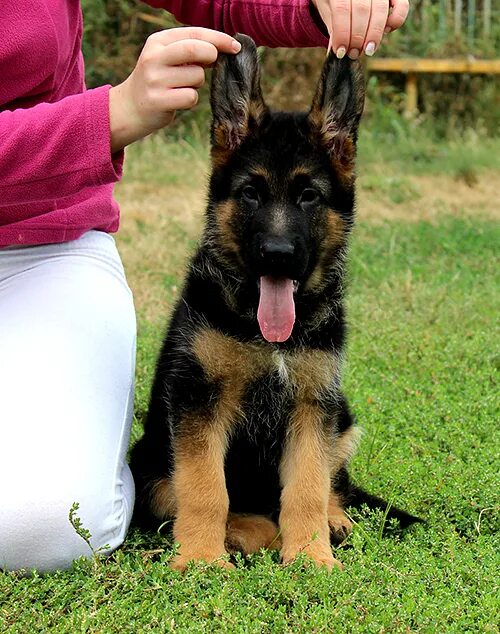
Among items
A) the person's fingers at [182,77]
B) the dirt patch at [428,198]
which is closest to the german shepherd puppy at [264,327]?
the person's fingers at [182,77]

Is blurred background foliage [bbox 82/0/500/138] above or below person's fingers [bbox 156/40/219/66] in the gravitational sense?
below

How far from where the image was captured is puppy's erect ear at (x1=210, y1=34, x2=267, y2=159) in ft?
11.0

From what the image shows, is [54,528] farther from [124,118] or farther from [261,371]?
[124,118]

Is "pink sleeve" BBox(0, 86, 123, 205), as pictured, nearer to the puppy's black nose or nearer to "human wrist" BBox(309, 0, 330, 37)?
the puppy's black nose

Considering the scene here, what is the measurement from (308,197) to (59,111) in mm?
887

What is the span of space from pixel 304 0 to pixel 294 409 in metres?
1.43

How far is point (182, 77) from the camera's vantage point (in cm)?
301

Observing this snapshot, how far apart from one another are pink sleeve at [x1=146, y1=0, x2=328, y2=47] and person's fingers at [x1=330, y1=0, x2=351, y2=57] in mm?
401

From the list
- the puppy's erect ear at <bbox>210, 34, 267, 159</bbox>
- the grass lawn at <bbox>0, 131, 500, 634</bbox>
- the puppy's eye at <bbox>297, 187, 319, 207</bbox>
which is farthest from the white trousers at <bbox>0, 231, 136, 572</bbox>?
the puppy's eye at <bbox>297, 187, 319, 207</bbox>

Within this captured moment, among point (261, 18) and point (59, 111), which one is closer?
point (59, 111)

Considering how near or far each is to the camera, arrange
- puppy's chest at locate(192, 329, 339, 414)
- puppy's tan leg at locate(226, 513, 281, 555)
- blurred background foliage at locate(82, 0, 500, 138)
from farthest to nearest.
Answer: blurred background foliage at locate(82, 0, 500, 138)
puppy's tan leg at locate(226, 513, 281, 555)
puppy's chest at locate(192, 329, 339, 414)

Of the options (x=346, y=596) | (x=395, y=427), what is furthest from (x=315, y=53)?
(x=346, y=596)

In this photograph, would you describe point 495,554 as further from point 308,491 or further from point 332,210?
point 332,210

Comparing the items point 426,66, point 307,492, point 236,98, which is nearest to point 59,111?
point 236,98
